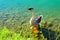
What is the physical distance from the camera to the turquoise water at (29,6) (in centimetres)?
873

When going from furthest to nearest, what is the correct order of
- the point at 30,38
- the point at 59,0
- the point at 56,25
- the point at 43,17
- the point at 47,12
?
the point at 59,0
the point at 47,12
the point at 43,17
the point at 56,25
the point at 30,38

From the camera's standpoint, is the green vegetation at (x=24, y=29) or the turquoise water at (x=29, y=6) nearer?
the green vegetation at (x=24, y=29)

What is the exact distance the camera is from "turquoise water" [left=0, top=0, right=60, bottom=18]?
873 centimetres

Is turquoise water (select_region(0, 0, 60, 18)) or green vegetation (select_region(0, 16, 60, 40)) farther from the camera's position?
turquoise water (select_region(0, 0, 60, 18))

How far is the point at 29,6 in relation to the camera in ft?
32.1

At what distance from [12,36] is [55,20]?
2194 mm

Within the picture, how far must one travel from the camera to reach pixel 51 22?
7.62m

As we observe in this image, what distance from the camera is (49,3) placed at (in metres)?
10.0

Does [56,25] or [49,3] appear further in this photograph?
[49,3]

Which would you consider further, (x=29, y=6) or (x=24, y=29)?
(x=29, y=6)

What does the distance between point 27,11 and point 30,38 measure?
358cm

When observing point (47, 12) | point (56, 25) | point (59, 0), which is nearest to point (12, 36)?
point (56, 25)

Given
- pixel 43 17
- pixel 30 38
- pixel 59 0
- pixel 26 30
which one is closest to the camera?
pixel 30 38

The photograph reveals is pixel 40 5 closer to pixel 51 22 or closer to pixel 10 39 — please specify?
pixel 51 22
